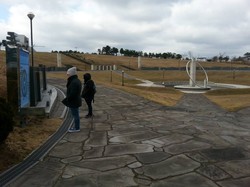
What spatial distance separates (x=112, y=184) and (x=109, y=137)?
10.6ft

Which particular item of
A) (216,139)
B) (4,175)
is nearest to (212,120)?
(216,139)

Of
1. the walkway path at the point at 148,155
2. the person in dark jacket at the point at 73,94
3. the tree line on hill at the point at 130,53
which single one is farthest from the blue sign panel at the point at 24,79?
the tree line on hill at the point at 130,53

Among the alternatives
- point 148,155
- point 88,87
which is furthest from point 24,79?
point 148,155

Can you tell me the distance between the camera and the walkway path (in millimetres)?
4953

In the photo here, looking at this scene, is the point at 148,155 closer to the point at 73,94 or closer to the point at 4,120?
the point at 4,120

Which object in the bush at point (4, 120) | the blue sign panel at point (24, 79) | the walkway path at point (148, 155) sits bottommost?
the walkway path at point (148, 155)

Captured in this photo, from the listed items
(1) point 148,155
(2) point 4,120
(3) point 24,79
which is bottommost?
(1) point 148,155

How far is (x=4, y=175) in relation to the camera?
5.21 metres

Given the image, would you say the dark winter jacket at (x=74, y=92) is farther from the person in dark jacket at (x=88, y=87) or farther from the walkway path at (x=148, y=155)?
the person in dark jacket at (x=88, y=87)

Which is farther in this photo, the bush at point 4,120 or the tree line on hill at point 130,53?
the tree line on hill at point 130,53

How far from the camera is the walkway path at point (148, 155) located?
195 inches

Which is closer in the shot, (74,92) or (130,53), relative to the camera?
(74,92)

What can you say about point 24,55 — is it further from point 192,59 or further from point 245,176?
point 192,59

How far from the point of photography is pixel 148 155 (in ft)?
20.7
